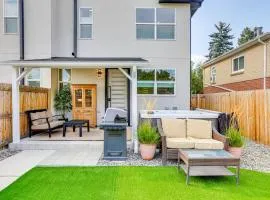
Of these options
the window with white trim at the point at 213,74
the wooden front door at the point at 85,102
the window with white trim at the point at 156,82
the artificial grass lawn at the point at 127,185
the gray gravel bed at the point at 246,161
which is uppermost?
the window with white trim at the point at 213,74

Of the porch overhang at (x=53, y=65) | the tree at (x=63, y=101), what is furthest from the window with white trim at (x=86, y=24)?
the porch overhang at (x=53, y=65)

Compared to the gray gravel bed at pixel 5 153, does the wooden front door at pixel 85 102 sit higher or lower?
higher

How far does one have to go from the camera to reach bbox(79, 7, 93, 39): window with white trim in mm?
14055

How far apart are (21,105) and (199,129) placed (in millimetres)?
6454

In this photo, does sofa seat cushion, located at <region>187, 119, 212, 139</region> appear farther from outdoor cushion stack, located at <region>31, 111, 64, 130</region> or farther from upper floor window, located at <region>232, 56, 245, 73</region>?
upper floor window, located at <region>232, 56, 245, 73</region>

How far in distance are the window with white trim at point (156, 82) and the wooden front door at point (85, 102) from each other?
2.37 m

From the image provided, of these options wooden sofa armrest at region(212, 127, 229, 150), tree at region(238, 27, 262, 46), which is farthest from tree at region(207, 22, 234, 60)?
wooden sofa armrest at region(212, 127, 229, 150)

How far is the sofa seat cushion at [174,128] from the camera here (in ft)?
27.4

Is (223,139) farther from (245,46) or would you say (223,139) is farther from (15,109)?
(245,46)

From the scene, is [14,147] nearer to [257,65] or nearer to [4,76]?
[4,76]

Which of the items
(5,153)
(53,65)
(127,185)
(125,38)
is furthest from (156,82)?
(127,185)

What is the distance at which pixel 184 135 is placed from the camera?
27.4 feet

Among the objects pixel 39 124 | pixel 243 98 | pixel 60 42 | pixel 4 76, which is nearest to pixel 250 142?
pixel 243 98

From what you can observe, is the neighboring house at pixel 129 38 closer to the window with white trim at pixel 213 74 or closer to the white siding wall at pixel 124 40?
the white siding wall at pixel 124 40
